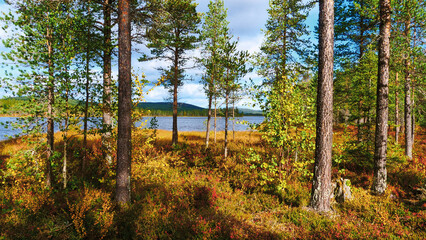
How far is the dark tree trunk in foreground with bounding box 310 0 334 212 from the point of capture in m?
5.54

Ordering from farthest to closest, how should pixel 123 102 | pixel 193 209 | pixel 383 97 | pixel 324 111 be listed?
pixel 383 97
pixel 193 209
pixel 123 102
pixel 324 111

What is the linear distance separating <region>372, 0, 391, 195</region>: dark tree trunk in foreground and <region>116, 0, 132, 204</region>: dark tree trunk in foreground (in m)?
9.11

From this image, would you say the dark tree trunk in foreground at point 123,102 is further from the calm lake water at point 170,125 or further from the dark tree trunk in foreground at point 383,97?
the dark tree trunk in foreground at point 383,97

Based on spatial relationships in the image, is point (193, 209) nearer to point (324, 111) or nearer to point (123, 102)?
point (123, 102)

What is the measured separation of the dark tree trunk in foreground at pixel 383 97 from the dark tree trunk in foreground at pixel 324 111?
2.93 metres

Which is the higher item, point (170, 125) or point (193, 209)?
point (193, 209)

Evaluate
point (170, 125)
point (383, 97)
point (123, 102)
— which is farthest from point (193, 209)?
point (170, 125)

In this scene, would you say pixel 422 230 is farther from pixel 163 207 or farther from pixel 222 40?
pixel 222 40

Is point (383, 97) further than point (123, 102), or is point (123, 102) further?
point (383, 97)

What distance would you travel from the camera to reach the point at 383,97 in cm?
682

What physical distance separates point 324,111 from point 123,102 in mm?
6343

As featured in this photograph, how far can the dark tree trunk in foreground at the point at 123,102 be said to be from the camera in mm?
5930

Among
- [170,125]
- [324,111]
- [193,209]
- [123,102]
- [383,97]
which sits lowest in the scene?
[170,125]

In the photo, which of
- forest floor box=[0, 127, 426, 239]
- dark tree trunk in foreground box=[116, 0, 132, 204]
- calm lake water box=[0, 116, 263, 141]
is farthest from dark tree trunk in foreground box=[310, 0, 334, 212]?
dark tree trunk in foreground box=[116, 0, 132, 204]
